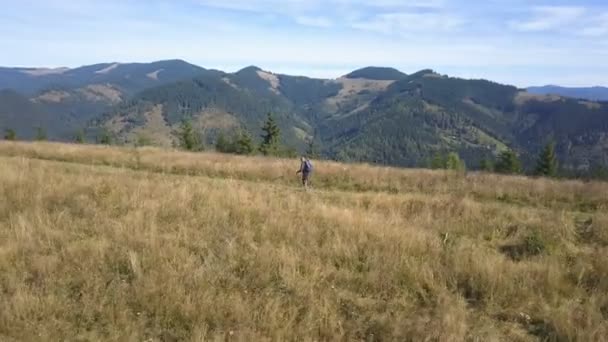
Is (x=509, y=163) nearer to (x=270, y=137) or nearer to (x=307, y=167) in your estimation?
(x=270, y=137)

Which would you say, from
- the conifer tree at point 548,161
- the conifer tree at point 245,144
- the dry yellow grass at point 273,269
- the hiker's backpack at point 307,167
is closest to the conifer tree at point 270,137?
the conifer tree at point 245,144

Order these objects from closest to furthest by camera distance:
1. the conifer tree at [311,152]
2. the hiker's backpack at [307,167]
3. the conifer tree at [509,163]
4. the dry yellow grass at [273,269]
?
the dry yellow grass at [273,269] → the hiker's backpack at [307,167] → the conifer tree at [509,163] → the conifer tree at [311,152]

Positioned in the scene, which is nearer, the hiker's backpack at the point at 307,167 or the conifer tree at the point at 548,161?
the hiker's backpack at the point at 307,167

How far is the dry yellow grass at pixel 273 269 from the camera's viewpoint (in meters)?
5.03

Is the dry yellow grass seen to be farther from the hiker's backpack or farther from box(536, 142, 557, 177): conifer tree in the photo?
box(536, 142, 557, 177): conifer tree

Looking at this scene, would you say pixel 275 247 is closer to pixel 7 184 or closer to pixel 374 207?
pixel 374 207

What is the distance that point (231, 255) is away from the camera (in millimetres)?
6602

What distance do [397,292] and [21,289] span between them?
4216 mm

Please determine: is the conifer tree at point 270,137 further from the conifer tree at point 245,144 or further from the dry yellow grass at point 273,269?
the dry yellow grass at point 273,269

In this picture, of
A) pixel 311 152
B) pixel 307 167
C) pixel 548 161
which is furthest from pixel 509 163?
pixel 307 167

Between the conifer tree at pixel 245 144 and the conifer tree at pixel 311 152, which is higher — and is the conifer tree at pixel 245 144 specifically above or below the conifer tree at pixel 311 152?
above

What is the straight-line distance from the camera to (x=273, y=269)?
624cm

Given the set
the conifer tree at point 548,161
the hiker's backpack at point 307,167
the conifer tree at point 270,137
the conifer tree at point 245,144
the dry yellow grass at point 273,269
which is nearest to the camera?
the dry yellow grass at point 273,269

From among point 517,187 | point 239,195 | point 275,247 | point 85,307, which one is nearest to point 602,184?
point 517,187
